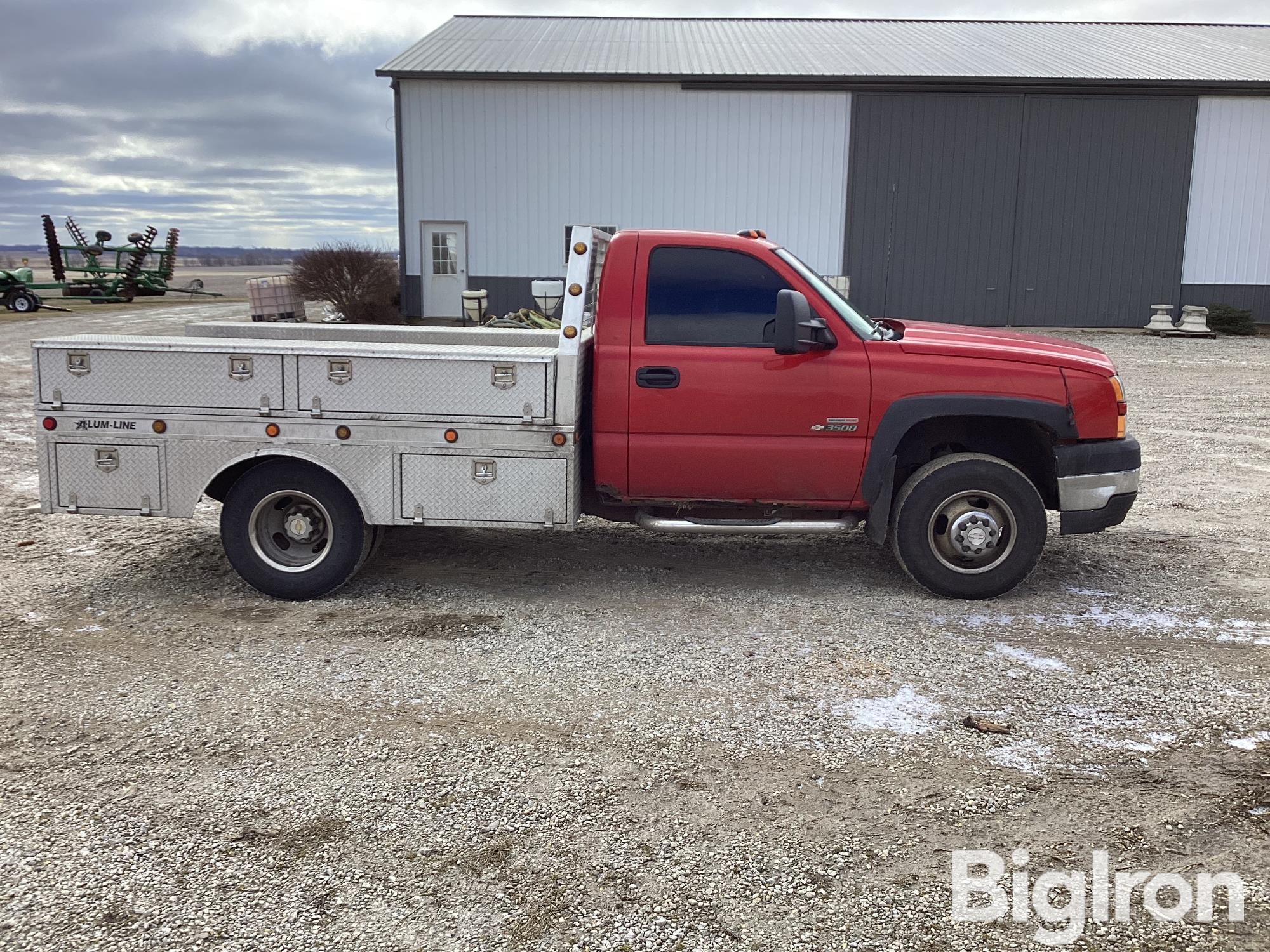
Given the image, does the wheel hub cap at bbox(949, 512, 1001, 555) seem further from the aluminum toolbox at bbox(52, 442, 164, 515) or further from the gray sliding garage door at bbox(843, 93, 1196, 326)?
the gray sliding garage door at bbox(843, 93, 1196, 326)

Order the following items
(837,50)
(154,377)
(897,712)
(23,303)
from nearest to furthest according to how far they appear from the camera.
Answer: (897,712) → (154,377) → (837,50) → (23,303)

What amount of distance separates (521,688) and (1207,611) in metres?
A: 4.01

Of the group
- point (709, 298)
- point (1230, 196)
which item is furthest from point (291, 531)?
point (1230, 196)

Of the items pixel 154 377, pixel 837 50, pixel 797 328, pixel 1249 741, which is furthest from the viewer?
pixel 837 50

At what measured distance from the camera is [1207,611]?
6.14 meters

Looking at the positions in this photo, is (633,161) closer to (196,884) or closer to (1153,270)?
(1153,270)

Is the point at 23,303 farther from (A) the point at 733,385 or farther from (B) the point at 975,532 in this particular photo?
(B) the point at 975,532

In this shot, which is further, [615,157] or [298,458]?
[615,157]

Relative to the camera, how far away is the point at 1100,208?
2547 centimetres

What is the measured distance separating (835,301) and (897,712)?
2.59 m

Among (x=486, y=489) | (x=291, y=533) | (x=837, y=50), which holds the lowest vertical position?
(x=291, y=533)

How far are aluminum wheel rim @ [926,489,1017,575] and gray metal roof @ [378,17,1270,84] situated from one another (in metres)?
20.6

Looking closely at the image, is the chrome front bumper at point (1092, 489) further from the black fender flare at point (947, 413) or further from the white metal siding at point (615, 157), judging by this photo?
the white metal siding at point (615, 157)

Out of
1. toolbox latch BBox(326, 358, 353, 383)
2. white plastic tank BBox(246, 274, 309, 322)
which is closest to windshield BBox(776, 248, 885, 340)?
toolbox latch BBox(326, 358, 353, 383)
